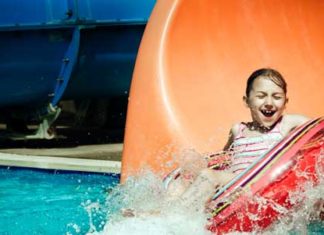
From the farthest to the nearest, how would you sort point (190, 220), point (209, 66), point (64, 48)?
1. point (64, 48)
2. point (209, 66)
3. point (190, 220)

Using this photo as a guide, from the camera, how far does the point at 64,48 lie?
7.50 meters

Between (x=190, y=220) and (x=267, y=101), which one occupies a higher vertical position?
(x=267, y=101)

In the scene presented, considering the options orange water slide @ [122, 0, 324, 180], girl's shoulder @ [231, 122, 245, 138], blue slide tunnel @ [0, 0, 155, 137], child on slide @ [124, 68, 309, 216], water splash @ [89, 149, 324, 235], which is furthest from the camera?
blue slide tunnel @ [0, 0, 155, 137]

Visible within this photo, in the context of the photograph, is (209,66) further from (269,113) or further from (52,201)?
(52,201)

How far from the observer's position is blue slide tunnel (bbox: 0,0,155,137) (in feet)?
24.0

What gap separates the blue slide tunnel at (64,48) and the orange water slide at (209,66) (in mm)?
2266

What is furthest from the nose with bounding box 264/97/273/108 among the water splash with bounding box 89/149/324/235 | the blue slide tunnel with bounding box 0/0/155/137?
the blue slide tunnel with bounding box 0/0/155/137

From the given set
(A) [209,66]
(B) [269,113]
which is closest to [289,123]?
(B) [269,113]

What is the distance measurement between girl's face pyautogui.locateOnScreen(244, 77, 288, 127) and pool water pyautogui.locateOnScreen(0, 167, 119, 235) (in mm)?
985

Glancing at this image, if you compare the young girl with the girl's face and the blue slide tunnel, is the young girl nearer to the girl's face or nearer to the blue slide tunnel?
the girl's face

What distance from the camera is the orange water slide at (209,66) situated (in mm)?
4676

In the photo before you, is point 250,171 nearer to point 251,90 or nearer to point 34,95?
point 251,90

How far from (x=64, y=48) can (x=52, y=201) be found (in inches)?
107

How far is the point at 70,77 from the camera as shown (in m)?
7.66
